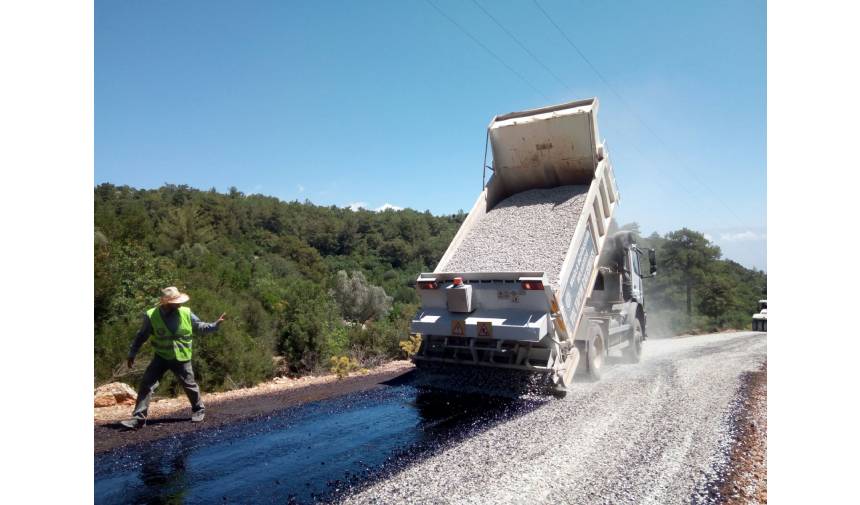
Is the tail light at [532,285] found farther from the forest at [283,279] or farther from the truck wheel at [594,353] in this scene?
the forest at [283,279]

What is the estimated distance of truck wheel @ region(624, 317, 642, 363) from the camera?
30.8 feet

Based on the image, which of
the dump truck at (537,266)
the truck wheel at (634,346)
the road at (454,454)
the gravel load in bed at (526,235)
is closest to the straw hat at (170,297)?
the road at (454,454)

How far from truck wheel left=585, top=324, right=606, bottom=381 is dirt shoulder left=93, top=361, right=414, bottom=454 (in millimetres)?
2952

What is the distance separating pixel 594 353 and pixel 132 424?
18.3 feet

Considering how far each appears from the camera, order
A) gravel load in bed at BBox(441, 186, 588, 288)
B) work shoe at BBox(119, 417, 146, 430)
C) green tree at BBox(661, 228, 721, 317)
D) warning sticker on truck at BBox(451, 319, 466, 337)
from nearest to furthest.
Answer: work shoe at BBox(119, 417, 146, 430)
warning sticker on truck at BBox(451, 319, 466, 337)
gravel load in bed at BBox(441, 186, 588, 288)
green tree at BBox(661, 228, 721, 317)

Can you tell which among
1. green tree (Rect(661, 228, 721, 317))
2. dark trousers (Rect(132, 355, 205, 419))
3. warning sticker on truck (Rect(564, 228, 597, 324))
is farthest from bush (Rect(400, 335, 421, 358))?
green tree (Rect(661, 228, 721, 317))

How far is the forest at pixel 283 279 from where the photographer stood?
A: 24.5ft

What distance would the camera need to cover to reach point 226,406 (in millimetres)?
5945

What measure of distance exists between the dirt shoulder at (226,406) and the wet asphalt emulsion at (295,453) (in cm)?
24

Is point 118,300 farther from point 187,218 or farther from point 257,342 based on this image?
point 187,218

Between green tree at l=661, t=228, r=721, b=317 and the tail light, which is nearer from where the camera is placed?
the tail light

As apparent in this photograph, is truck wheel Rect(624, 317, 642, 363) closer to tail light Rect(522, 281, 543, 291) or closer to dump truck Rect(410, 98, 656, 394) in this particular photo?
dump truck Rect(410, 98, 656, 394)

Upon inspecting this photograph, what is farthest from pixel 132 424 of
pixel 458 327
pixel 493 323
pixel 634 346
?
pixel 634 346

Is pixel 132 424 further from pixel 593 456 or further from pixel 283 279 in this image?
pixel 283 279
